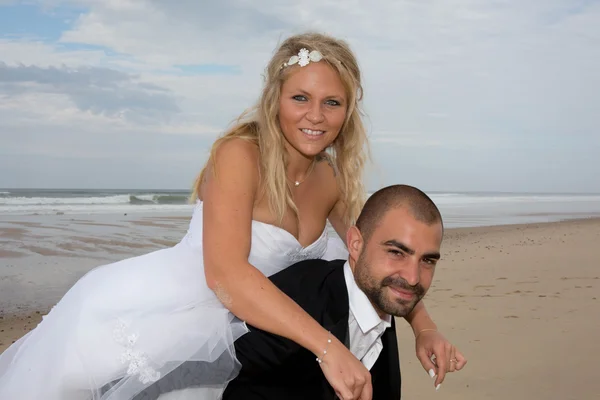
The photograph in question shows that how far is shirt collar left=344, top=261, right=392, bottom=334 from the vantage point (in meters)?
2.54

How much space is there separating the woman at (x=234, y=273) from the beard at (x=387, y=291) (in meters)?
0.27

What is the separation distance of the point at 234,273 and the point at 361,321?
56 centimetres

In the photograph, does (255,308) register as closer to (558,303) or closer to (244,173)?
(244,173)

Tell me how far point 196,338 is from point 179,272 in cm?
47

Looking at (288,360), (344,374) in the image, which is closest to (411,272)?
(344,374)

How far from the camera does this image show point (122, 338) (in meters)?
2.59

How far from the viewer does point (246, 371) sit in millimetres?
2564

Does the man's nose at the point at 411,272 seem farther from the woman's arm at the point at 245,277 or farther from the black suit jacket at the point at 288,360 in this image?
the woman's arm at the point at 245,277

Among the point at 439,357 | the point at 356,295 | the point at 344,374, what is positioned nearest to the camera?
the point at 344,374

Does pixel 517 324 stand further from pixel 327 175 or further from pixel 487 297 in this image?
pixel 327 175

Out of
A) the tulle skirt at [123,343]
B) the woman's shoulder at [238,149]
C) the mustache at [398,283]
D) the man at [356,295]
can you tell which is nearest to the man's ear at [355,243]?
the man at [356,295]

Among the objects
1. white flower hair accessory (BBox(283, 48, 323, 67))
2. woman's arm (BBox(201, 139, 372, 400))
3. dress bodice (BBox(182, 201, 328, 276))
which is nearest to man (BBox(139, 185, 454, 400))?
woman's arm (BBox(201, 139, 372, 400))

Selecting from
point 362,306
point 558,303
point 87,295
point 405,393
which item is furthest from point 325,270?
point 558,303

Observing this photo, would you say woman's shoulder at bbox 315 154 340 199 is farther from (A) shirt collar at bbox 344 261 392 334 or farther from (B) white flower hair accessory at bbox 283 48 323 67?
(A) shirt collar at bbox 344 261 392 334
